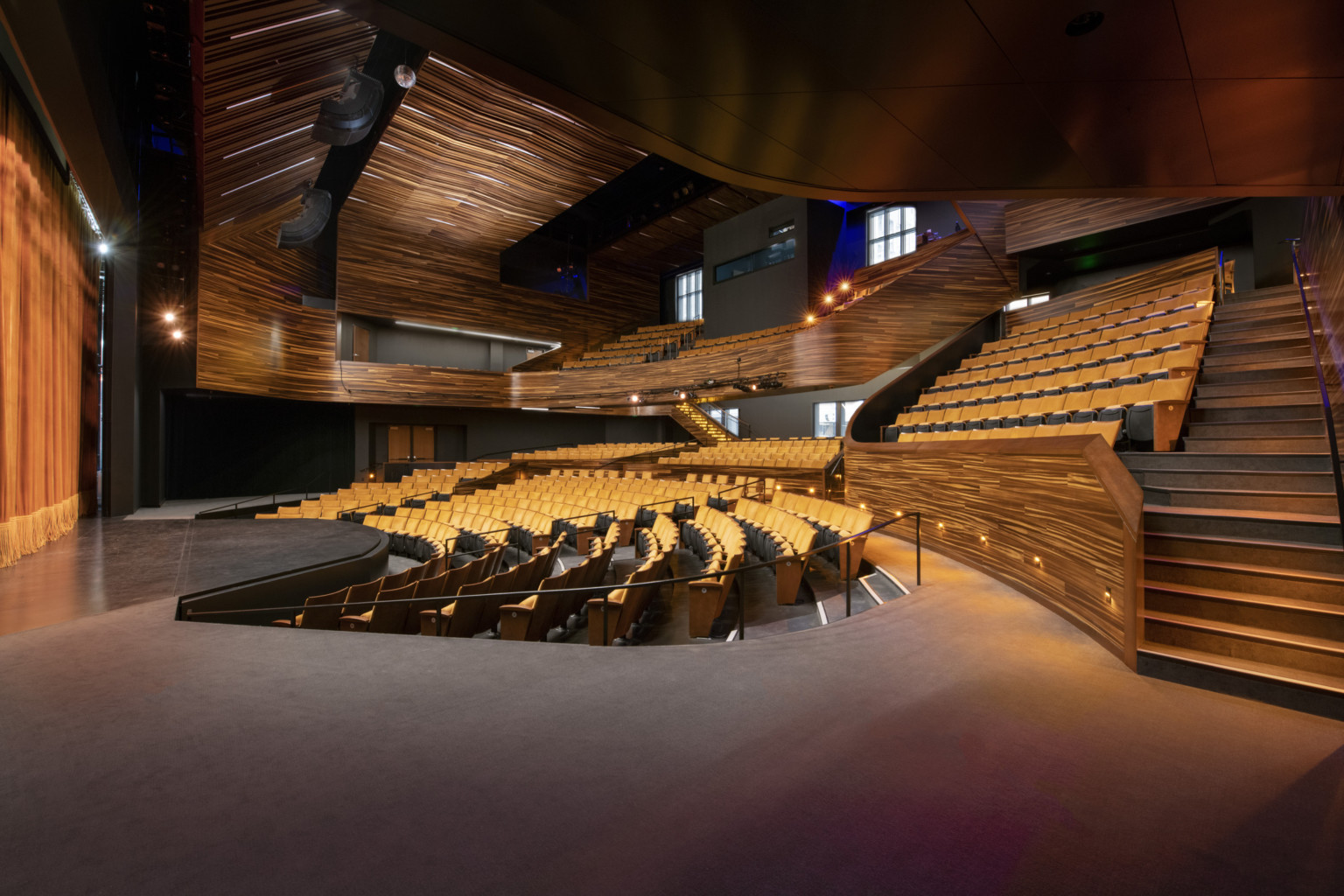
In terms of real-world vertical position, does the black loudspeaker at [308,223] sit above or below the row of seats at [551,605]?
above

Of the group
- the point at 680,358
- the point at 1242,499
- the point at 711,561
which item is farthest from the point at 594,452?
the point at 1242,499

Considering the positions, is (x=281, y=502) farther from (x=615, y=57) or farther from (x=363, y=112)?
(x=615, y=57)

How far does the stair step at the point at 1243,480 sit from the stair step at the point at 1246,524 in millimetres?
177

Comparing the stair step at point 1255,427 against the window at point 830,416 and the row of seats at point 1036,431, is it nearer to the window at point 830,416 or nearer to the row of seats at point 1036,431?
the row of seats at point 1036,431

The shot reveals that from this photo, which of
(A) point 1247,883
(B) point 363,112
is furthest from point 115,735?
(B) point 363,112

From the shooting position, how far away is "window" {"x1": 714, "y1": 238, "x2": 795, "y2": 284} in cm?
1139

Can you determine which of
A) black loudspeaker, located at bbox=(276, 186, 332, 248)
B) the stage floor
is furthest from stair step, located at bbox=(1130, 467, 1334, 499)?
black loudspeaker, located at bbox=(276, 186, 332, 248)

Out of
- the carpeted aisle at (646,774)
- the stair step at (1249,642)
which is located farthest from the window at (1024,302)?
the carpeted aisle at (646,774)

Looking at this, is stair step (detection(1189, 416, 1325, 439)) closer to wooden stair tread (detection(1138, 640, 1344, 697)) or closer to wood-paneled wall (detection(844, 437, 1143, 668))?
wood-paneled wall (detection(844, 437, 1143, 668))

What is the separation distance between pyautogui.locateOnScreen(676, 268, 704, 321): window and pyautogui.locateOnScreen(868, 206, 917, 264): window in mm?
4315

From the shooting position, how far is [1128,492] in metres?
2.13

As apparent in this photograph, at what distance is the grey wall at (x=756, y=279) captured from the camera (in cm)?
1106

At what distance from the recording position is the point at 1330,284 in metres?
3.01

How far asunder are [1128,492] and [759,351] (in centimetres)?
795
